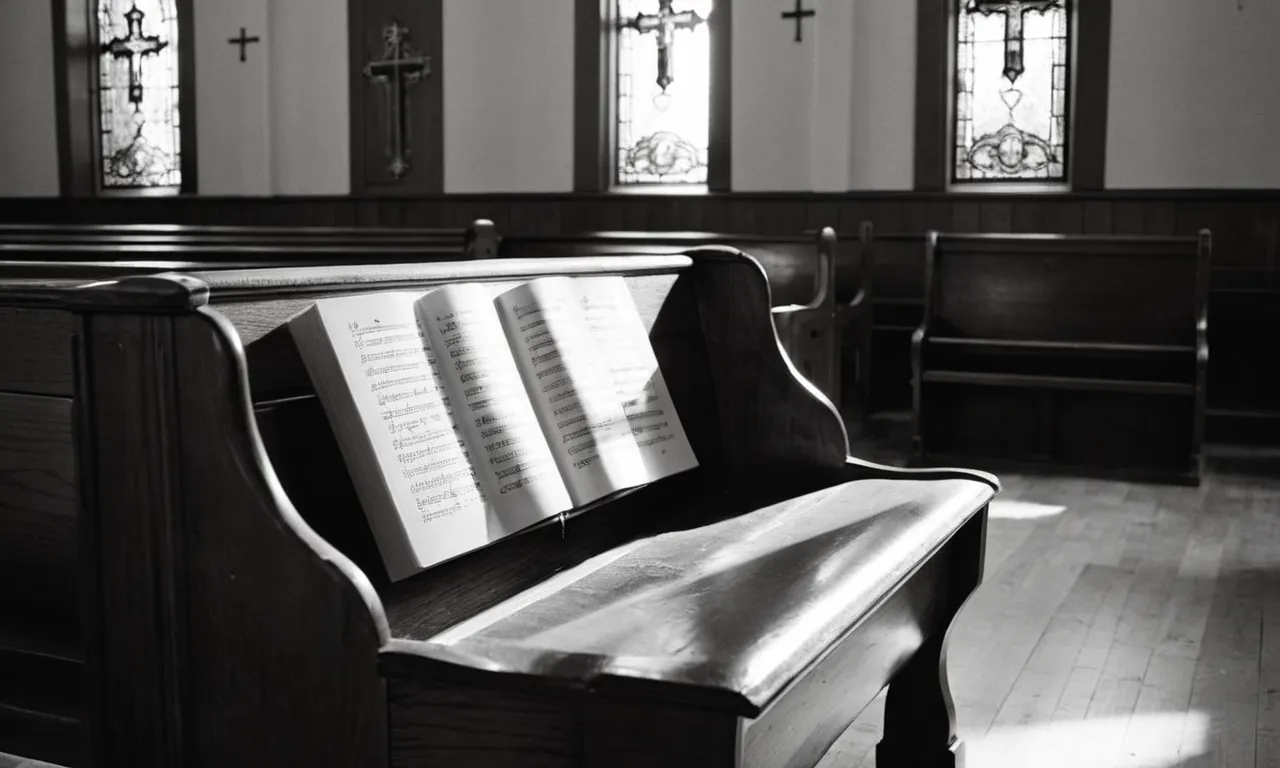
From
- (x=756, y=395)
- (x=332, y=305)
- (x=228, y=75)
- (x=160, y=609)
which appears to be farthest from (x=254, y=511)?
(x=228, y=75)

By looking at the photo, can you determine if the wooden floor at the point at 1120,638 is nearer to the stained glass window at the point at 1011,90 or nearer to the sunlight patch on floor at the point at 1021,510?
the sunlight patch on floor at the point at 1021,510

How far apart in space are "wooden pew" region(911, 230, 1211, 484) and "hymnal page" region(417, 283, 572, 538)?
4.19m

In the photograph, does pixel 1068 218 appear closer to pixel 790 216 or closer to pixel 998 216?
pixel 998 216

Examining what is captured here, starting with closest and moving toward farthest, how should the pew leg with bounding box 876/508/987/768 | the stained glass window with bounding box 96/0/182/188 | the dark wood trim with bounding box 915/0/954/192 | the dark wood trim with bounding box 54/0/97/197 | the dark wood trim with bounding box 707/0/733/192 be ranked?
the pew leg with bounding box 876/508/987/768, the dark wood trim with bounding box 915/0/954/192, the dark wood trim with bounding box 707/0/733/192, the stained glass window with bounding box 96/0/182/188, the dark wood trim with bounding box 54/0/97/197

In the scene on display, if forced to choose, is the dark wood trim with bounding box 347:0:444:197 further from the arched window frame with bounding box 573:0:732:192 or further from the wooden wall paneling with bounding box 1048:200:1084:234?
the wooden wall paneling with bounding box 1048:200:1084:234

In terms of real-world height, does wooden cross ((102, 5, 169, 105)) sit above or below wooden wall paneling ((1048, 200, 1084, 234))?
above

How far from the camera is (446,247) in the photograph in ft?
13.9

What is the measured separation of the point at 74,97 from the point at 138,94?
0.49 metres

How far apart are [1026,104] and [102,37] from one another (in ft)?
22.2

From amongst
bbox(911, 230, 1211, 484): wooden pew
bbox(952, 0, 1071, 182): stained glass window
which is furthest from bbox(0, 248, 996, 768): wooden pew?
bbox(952, 0, 1071, 182): stained glass window

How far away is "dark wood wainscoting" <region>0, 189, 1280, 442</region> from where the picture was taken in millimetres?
6297

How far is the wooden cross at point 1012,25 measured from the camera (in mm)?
7074

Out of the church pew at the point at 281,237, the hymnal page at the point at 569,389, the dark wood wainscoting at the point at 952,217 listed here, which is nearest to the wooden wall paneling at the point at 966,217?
the dark wood wainscoting at the point at 952,217

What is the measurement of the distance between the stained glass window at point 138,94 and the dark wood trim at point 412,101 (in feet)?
5.16
